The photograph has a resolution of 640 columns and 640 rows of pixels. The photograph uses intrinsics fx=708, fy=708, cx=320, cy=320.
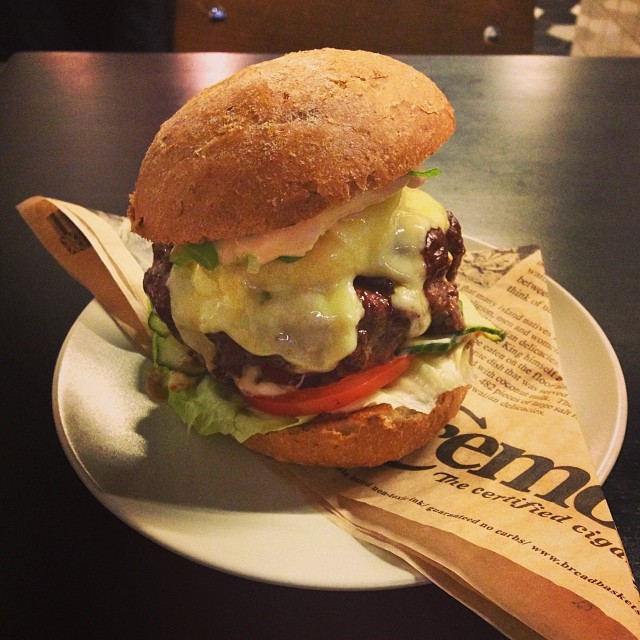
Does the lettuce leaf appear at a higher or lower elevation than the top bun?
lower

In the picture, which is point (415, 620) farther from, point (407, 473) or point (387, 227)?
point (387, 227)

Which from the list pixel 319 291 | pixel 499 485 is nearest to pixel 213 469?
pixel 319 291

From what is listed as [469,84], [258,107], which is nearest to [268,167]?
[258,107]

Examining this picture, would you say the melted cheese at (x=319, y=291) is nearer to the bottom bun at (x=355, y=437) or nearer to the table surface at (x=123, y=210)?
the bottom bun at (x=355, y=437)

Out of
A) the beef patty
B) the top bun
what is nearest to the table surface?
the beef patty

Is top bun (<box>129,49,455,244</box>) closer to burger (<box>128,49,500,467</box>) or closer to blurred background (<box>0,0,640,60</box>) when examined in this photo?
burger (<box>128,49,500,467</box>)

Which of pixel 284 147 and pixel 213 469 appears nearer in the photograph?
pixel 284 147

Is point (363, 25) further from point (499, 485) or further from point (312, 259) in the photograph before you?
point (499, 485)
